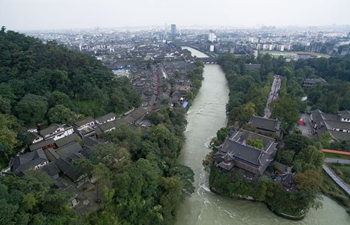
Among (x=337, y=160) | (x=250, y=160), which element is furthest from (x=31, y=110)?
(x=337, y=160)

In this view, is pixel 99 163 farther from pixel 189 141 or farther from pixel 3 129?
pixel 189 141

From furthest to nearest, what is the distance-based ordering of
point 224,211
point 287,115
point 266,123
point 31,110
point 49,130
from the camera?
point 287,115 → point 266,123 → point 31,110 → point 49,130 → point 224,211

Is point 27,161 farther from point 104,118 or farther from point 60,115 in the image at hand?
point 104,118

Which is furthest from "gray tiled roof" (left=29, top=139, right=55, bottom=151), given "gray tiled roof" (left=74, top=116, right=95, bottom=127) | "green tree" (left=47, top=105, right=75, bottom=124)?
"gray tiled roof" (left=74, top=116, right=95, bottom=127)

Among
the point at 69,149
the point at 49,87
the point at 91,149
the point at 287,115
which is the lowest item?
the point at 69,149

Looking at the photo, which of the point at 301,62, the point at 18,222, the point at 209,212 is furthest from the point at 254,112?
the point at 301,62

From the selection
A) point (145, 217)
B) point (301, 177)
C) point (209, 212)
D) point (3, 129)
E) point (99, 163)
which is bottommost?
point (209, 212)
